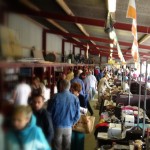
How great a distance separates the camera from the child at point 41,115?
2.06 ft

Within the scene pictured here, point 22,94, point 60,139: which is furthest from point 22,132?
point 60,139

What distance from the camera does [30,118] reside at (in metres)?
0.56

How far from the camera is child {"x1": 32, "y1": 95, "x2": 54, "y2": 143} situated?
2.06 ft

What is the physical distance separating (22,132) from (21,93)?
8 cm

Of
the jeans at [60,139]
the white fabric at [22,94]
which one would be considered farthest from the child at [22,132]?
the jeans at [60,139]

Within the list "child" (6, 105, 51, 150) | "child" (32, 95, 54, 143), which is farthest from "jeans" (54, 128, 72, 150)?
"child" (6, 105, 51, 150)

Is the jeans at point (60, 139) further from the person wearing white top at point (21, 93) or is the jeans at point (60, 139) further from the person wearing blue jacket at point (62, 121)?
the person wearing white top at point (21, 93)

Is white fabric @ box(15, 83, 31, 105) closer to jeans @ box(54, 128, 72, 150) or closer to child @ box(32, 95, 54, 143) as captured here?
child @ box(32, 95, 54, 143)

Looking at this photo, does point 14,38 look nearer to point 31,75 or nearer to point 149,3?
point 31,75

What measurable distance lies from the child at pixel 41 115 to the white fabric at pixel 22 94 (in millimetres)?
42

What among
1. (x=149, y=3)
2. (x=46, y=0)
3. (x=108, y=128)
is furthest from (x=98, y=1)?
(x=46, y=0)

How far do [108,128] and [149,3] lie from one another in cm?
253

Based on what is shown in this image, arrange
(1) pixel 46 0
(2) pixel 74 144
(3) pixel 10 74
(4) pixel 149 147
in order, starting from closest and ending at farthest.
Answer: (3) pixel 10 74 → (1) pixel 46 0 → (4) pixel 149 147 → (2) pixel 74 144

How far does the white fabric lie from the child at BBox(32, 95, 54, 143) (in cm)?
4
